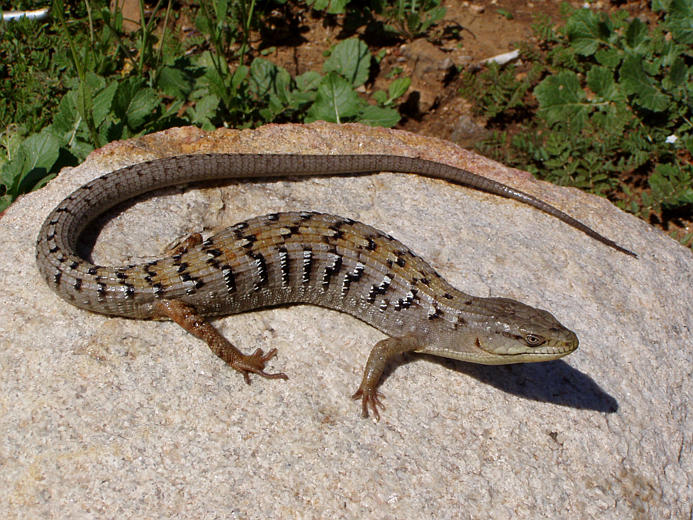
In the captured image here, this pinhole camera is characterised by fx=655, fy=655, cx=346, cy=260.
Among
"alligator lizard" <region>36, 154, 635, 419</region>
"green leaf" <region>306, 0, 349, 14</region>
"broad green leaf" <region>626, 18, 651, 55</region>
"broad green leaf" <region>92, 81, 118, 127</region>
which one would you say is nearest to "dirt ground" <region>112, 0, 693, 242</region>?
"green leaf" <region>306, 0, 349, 14</region>

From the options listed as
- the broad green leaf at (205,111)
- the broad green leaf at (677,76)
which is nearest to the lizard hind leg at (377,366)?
the broad green leaf at (205,111)

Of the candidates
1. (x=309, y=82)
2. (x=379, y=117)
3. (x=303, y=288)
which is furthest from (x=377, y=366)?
(x=309, y=82)

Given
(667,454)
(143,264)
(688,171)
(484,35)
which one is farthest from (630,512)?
(484,35)

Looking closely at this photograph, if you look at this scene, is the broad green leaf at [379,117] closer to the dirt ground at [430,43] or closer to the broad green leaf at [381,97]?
the broad green leaf at [381,97]

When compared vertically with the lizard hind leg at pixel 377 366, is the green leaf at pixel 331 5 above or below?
above

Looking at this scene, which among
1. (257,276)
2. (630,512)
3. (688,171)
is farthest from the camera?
(688,171)

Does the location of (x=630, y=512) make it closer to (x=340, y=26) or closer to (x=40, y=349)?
(x=40, y=349)
